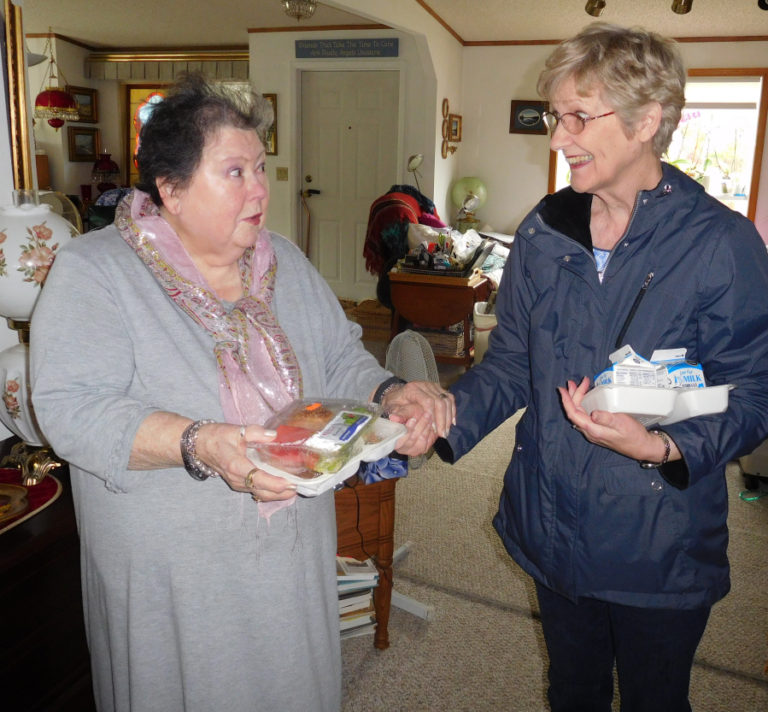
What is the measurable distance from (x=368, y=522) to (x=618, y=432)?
3.53ft

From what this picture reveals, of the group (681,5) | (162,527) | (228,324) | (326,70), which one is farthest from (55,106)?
(162,527)

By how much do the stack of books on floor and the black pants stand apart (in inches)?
32.2

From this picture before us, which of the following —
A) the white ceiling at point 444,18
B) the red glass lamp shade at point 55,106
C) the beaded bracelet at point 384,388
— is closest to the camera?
the beaded bracelet at point 384,388

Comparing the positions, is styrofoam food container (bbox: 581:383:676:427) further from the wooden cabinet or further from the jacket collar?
the wooden cabinet

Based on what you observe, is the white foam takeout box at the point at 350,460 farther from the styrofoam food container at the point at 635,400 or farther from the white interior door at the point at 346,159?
the white interior door at the point at 346,159

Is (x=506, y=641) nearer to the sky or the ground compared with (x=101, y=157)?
nearer to the ground

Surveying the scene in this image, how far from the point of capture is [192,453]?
100 cm

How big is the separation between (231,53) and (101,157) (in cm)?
223

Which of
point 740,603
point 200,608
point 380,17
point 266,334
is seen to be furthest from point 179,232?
point 380,17

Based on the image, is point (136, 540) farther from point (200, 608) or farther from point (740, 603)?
point (740, 603)

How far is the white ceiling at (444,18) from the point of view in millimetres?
5973

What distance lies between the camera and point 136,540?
1.12 metres

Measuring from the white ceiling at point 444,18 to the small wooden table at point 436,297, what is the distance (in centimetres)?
265

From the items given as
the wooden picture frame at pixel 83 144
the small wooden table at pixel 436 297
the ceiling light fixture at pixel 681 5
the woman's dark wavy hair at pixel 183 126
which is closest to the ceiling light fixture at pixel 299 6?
the small wooden table at pixel 436 297
